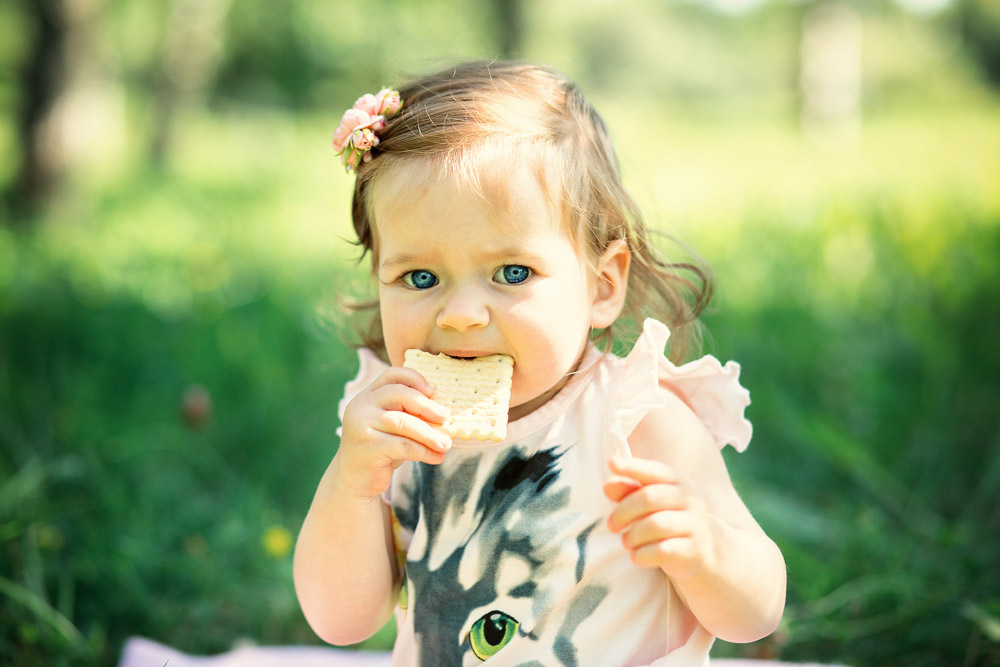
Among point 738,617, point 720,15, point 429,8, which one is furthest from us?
point 720,15

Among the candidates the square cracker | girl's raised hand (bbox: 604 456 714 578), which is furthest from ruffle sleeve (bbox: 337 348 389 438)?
girl's raised hand (bbox: 604 456 714 578)

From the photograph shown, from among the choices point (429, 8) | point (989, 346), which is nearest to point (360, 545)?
point (989, 346)

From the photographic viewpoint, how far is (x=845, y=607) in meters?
1.97

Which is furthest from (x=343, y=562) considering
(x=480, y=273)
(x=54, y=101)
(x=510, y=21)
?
(x=510, y=21)

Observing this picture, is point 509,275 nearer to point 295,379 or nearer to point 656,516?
point 656,516

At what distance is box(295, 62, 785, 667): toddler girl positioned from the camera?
1223 millimetres

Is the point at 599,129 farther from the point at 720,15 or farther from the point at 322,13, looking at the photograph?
the point at 720,15

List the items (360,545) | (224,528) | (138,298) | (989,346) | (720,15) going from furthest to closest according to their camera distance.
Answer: (720,15)
(138,298)
(989,346)
(224,528)
(360,545)

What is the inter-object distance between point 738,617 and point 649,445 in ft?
0.85

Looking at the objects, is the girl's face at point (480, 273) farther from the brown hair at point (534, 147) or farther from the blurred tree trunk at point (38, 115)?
the blurred tree trunk at point (38, 115)

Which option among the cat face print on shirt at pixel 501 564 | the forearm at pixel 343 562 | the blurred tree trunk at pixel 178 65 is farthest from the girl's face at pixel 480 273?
the blurred tree trunk at pixel 178 65

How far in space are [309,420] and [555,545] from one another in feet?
5.52

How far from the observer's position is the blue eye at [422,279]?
127 centimetres

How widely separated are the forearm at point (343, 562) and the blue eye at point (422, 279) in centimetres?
28
